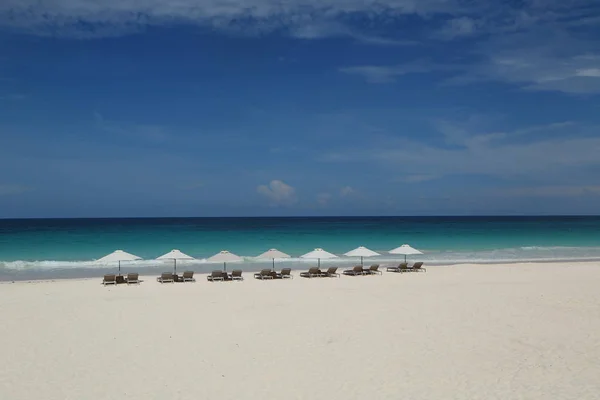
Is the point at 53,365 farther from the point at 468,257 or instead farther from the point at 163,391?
the point at 468,257

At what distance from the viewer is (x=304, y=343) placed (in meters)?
10.1

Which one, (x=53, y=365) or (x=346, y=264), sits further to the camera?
(x=346, y=264)

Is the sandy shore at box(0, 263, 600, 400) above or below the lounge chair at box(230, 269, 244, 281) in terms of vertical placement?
below

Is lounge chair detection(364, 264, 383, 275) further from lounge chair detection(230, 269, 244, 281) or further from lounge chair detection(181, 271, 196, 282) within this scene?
lounge chair detection(181, 271, 196, 282)

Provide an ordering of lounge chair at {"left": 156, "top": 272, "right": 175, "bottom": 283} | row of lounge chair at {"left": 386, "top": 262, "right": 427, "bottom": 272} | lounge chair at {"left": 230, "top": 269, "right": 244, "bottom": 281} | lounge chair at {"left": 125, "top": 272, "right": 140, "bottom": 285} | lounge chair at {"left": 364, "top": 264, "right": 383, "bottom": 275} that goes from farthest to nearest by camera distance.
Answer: row of lounge chair at {"left": 386, "top": 262, "right": 427, "bottom": 272}, lounge chair at {"left": 364, "top": 264, "right": 383, "bottom": 275}, lounge chair at {"left": 230, "top": 269, "right": 244, "bottom": 281}, lounge chair at {"left": 156, "top": 272, "right": 175, "bottom": 283}, lounge chair at {"left": 125, "top": 272, "right": 140, "bottom": 285}

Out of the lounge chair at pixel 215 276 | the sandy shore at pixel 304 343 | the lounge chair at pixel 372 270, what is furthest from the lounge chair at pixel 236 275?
the lounge chair at pixel 372 270

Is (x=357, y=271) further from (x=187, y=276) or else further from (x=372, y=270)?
(x=187, y=276)

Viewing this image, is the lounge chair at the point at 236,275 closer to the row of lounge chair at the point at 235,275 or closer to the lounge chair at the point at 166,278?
the row of lounge chair at the point at 235,275

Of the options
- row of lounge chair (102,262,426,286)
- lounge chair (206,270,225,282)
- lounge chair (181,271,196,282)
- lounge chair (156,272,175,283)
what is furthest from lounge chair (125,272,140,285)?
lounge chair (206,270,225,282)

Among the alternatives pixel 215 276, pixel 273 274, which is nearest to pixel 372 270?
pixel 273 274

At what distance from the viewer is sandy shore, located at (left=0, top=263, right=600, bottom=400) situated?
25.1 ft

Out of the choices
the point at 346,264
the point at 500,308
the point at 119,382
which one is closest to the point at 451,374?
the point at 119,382

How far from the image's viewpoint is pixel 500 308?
44.1 feet

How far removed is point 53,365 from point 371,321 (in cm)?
651
